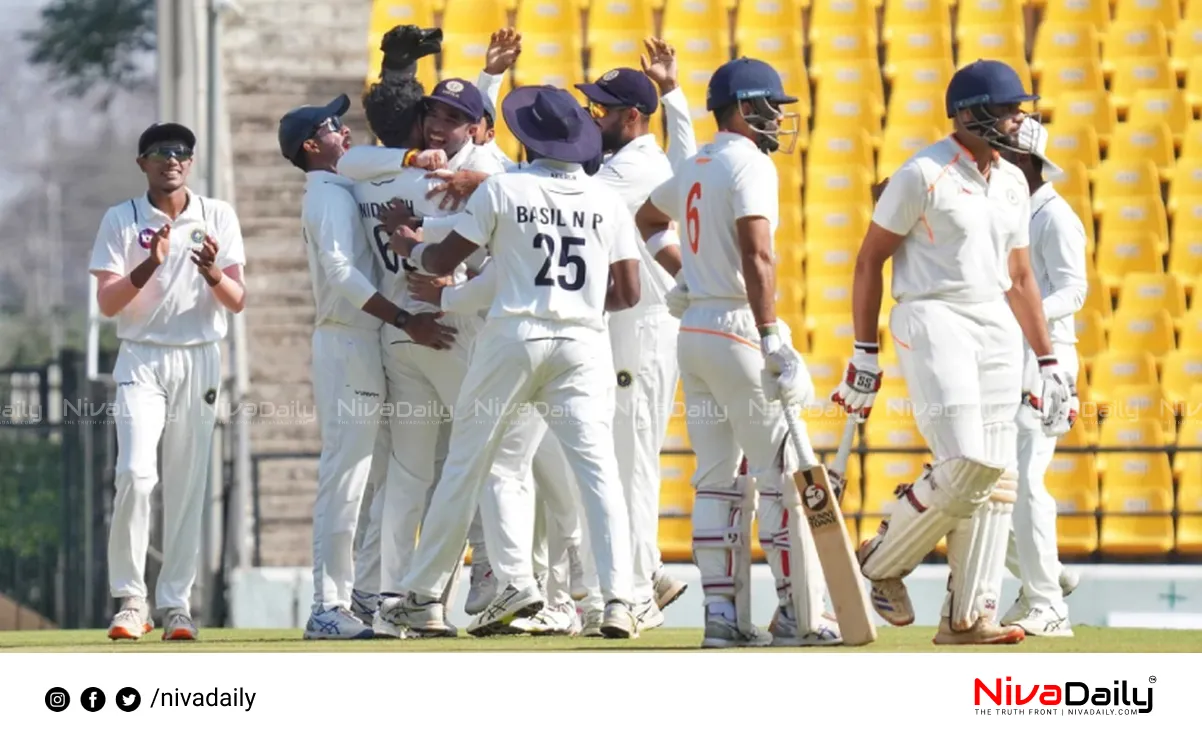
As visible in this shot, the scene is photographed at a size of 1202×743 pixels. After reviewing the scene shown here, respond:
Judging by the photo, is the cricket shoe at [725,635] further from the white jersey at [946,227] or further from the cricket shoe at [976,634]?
the white jersey at [946,227]

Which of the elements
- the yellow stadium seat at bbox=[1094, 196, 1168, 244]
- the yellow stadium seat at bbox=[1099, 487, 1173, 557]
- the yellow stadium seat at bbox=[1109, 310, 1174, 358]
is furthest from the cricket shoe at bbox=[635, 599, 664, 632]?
the yellow stadium seat at bbox=[1094, 196, 1168, 244]

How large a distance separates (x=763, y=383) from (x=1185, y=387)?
6599 millimetres

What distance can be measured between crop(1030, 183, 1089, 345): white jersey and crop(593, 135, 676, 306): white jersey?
1.74m

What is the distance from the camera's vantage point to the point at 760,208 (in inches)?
317

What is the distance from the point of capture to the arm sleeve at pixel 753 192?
317 inches

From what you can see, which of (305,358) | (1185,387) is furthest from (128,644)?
(1185,387)

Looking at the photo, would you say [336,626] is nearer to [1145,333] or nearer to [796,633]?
[796,633]

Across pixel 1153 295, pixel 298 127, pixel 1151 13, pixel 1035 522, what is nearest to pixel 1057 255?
pixel 1035 522

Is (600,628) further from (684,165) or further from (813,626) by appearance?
(684,165)

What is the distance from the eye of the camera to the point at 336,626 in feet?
29.3

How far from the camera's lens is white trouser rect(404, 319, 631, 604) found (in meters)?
8.21

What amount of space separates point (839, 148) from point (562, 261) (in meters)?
6.80
